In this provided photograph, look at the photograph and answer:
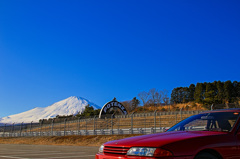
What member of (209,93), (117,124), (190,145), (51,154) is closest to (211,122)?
(190,145)

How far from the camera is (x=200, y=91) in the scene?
414 feet

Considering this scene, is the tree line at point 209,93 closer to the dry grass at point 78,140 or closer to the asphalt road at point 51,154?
the dry grass at point 78,140

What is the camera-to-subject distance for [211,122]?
199 inches

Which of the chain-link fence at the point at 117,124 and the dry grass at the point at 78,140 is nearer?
the dry grass at the point at 78,140

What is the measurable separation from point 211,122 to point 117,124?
22282mm

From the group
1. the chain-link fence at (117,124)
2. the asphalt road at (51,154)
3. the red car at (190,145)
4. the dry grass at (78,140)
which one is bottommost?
the dry grass at (78,140)

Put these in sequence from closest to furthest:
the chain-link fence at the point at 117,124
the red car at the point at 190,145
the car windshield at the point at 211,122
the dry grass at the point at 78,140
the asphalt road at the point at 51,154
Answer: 1. the red car at the point at 190,145
2. the car windshield at the point at 211,122
3. the asphalt road at the point at 51,154
4. the dry grass at the point at 78,140
5. the chain-link fence at the point at 117,124

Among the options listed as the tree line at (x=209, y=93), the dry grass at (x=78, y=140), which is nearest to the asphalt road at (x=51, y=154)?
the dry grass at (x=78, y=140)

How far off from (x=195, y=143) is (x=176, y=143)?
1.05 ft

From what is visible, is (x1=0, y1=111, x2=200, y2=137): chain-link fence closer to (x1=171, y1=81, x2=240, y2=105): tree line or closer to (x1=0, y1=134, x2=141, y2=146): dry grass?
(x1=0, y1=134, x2=141, y2=146): dry grass

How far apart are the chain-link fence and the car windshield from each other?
16087 millimetres

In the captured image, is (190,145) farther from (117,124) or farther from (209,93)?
(209,93)

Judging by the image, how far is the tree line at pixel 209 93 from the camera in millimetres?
82050

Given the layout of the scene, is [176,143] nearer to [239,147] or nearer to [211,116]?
[239,147]
